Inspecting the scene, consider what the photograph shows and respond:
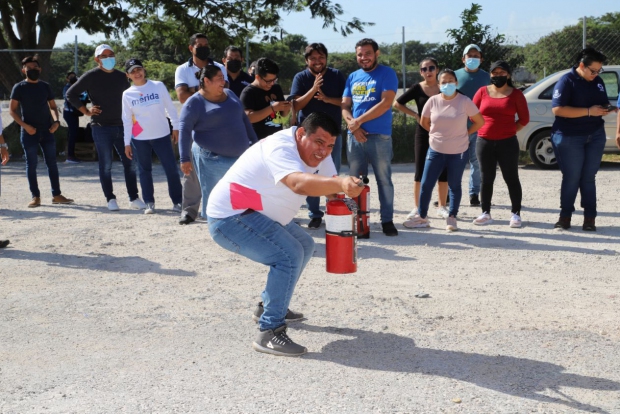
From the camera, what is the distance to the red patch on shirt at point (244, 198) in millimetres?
4848

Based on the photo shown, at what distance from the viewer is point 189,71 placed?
9.57 metres

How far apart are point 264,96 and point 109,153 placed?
110 inches

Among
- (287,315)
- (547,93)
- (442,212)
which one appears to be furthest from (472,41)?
(287,315)

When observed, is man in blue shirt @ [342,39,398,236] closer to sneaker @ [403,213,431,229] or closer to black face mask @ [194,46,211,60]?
sneaker @ [403,213,431,229]

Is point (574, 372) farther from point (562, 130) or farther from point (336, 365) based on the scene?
point (562, 130)

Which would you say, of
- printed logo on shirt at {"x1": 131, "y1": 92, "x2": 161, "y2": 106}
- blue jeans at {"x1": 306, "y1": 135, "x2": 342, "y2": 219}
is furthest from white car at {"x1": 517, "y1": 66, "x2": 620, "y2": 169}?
printed logo on shirt at {"x1": 131, "y1": 92, "x2": 161, "y2": 106}

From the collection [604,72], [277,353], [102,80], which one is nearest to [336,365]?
[277,353]

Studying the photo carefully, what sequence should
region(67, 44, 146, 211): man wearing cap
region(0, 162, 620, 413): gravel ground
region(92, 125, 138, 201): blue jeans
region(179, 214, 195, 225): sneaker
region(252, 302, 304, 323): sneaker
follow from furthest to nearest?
region(92, 125, 138, 201): blue jeans → region(67, 44, 146, 211): man wearing cap → region(179, 214, 195, 225): sneaker → region(252, 302, 304, 323): sneaker → region(0, 162, 620, 413): gravel ground

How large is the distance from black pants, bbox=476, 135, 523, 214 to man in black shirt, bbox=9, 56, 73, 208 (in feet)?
18.8

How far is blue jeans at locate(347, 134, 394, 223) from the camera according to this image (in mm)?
8438

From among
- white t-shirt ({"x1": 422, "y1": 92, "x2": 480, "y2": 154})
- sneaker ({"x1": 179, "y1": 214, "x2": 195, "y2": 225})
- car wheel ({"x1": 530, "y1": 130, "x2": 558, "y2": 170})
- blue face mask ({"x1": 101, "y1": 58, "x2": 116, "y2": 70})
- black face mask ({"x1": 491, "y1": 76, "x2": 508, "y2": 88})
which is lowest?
sneaker ({"x1": 179, "y1": 214, "x2": 195, "y2": 225})

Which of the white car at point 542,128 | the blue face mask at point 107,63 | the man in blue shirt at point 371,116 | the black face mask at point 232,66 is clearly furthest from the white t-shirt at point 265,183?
the white car at point 542,128

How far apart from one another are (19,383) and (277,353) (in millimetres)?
1499

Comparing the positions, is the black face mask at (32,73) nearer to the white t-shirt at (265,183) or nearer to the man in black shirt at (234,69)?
the man in black shirt at (234,69)
